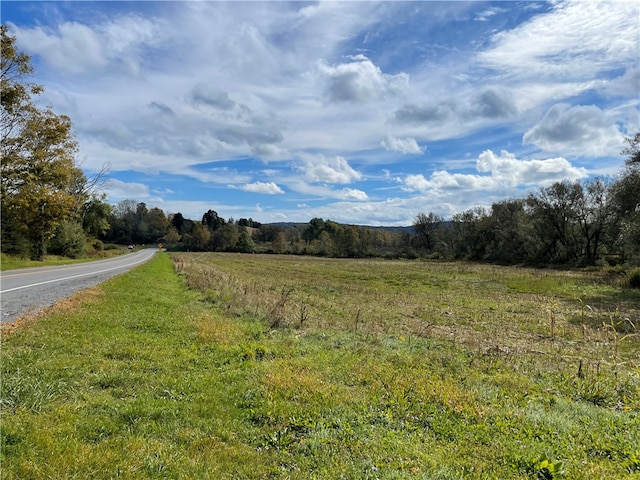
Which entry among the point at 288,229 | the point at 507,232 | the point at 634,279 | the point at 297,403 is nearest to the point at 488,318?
the point at 297,403

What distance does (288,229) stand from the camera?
140 metres

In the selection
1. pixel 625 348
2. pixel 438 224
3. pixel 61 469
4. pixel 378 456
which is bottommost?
pixel 625 348

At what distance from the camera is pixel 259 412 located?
5.39 m

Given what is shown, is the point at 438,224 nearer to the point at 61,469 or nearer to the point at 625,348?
the point at 625,348

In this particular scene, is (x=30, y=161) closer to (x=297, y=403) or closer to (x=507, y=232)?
(x=297, y=403)

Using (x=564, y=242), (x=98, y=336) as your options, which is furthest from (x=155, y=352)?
(x=564, y=242)

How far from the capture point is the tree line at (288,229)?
2673 cm

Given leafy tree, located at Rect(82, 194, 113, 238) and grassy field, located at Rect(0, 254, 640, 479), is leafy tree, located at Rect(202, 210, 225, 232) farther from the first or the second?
grassy field, located at Rect(0, 254, 640, 479)

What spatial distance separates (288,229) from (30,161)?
11342cm

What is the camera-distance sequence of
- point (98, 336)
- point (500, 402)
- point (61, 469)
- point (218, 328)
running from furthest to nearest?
1. point (218, 328)
2. point (98, 336)
3. point (500, 402)
4. point (61, 469)

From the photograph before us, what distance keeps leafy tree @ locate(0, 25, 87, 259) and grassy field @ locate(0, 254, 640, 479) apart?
20650mm

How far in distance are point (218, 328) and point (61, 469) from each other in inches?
258

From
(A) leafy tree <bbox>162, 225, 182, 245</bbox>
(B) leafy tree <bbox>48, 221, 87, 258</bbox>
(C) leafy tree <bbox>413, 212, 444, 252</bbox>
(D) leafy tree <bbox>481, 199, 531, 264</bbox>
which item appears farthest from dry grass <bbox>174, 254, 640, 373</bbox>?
(A) leafy tree <bbox>162, 225, 182, 245</bbox>

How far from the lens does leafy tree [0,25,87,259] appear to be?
2421 centimetres
